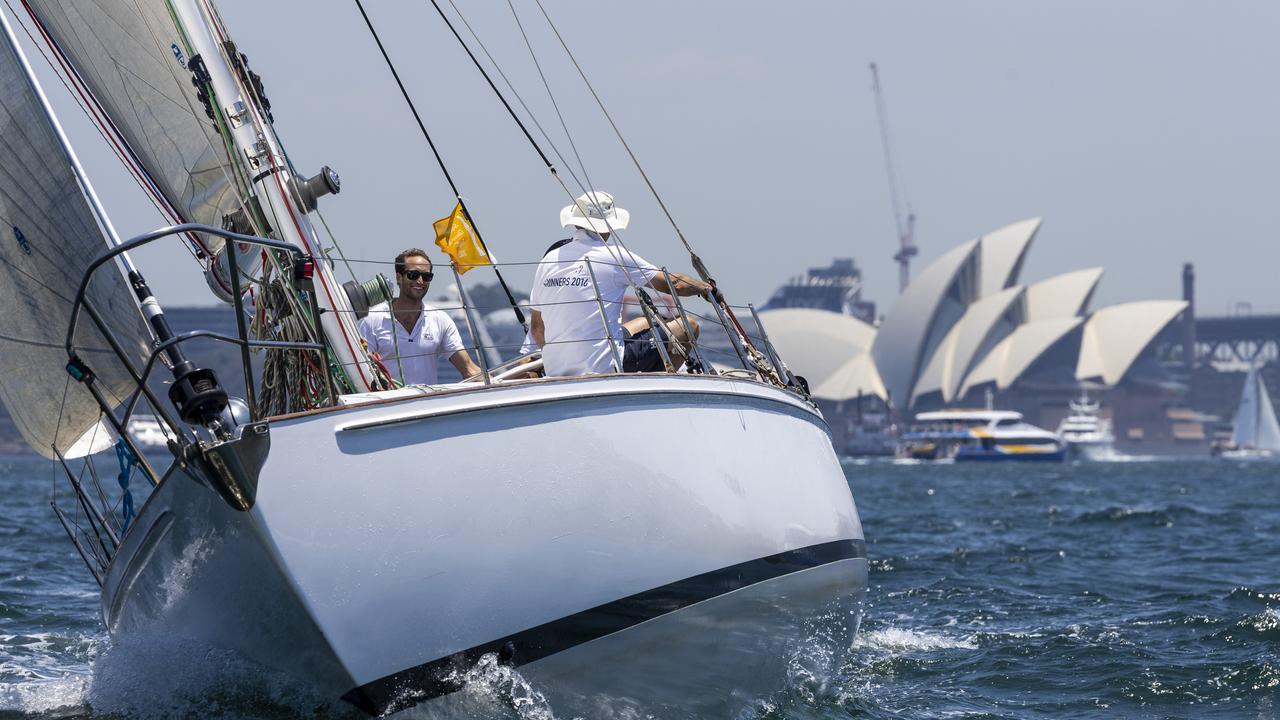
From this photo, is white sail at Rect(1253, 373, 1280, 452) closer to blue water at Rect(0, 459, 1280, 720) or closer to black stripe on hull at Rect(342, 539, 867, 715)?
blue water at Rect(0, 459, 1280, 720)

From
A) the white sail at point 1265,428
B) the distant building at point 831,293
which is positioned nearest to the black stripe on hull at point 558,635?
the white sail at point 1265,428

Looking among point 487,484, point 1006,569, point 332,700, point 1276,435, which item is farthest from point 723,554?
point 1276,435

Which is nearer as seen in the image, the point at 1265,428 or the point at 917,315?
the point at 917,315

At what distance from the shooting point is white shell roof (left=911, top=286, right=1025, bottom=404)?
62062mm

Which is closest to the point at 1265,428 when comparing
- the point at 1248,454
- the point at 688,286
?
the point at 1248,454

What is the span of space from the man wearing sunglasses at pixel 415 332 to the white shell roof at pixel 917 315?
192 ft

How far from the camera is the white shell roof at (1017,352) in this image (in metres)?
64.4

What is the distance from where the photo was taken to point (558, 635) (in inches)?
154

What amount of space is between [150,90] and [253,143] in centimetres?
92

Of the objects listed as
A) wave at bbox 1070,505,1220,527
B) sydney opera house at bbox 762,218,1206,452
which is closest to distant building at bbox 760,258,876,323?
sydney opera house at bbox 762,218,1206,452

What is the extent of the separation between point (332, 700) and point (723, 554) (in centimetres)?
117

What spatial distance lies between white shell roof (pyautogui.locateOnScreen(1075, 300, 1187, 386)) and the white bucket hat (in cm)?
6580

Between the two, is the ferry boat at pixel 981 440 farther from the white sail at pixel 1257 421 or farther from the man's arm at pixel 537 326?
the man's arm at pixel 537 326

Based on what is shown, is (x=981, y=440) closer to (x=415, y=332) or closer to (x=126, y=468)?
(x=415, y=332)
